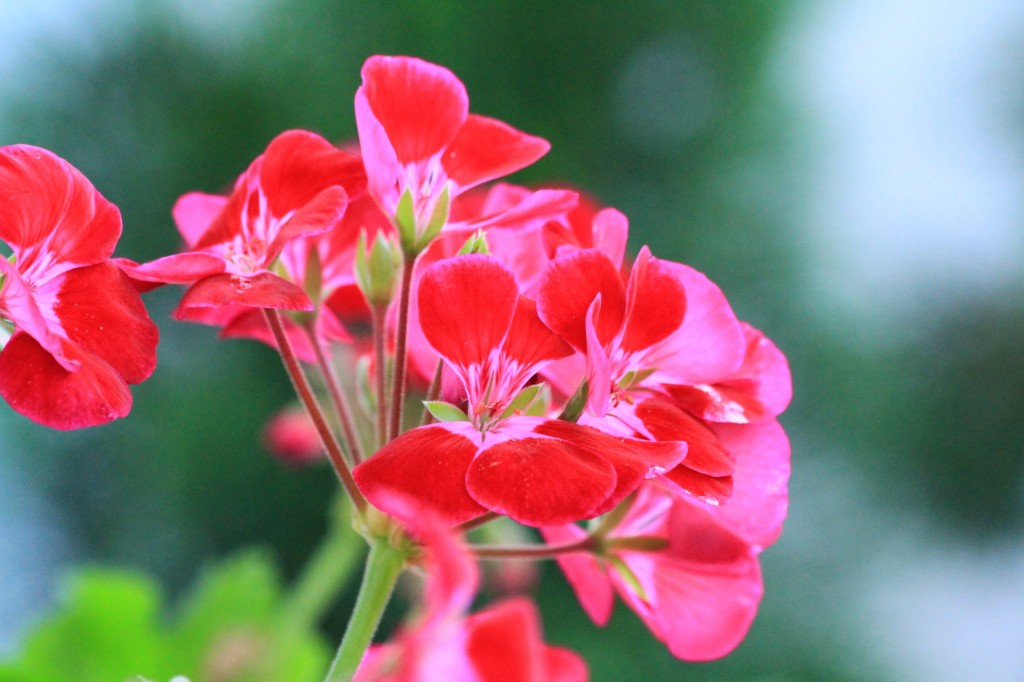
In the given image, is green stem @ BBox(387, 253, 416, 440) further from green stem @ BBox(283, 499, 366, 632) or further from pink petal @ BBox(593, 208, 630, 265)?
green stem @ BBox(283, 499, 366, 632)

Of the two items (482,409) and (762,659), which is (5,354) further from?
(762,659)

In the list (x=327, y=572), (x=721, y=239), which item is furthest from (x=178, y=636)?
(x=721, y=239)

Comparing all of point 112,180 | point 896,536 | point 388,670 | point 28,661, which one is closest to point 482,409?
point 388,670

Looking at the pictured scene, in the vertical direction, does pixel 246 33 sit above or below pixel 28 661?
above

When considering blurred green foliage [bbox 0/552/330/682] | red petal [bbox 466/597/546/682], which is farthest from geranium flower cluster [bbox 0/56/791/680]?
blurred green foliage [bbox 0/552/330/682]

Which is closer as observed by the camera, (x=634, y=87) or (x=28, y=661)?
(x=28, y=661)

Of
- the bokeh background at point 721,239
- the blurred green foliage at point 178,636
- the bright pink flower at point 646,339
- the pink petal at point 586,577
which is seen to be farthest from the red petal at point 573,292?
Answer: the bokeh background at point 721,239

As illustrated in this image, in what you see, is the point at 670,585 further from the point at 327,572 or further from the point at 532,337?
the point at 327,572
